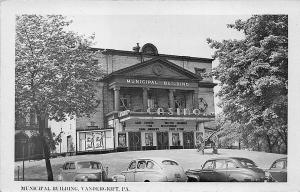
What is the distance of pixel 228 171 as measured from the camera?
11.8m

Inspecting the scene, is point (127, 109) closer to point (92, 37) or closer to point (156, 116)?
point (156, 116)

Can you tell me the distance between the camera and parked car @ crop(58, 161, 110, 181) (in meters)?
12.0

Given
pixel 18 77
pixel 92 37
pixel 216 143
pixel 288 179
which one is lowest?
pixel 288 179

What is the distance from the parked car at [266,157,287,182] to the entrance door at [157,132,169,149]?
238cm

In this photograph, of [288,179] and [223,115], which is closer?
[288,179]

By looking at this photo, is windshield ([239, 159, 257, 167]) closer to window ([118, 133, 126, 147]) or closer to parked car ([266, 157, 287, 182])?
parked car ([266, 157, 287, 182])

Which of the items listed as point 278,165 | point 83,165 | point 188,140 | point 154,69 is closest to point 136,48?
point 154,69

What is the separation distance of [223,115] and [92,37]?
3548 mm

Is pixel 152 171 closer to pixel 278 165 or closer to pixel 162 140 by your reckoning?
pixel 162 140

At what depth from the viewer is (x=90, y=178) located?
12.0 m

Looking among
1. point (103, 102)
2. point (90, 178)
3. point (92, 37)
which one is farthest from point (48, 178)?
point (92, 37)

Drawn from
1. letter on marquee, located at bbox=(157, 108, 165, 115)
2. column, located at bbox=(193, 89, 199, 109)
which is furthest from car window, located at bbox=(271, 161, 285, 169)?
letter on marquee, located at bbox=(157, 108, 165, 115)

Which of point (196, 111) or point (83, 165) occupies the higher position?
point (196, 111)
